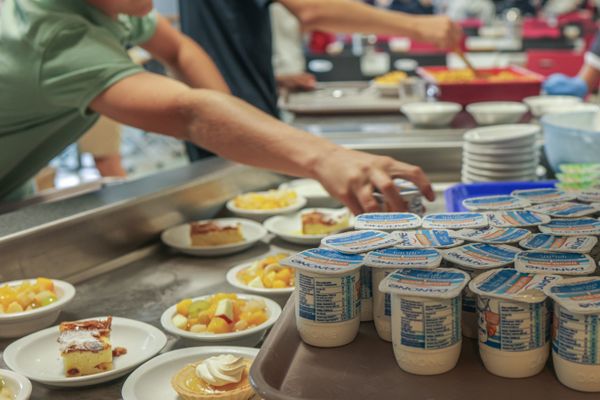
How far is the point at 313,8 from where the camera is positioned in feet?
10.7

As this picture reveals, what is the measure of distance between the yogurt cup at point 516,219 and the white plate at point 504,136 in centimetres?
74

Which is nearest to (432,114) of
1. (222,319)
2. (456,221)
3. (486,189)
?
(486,189)

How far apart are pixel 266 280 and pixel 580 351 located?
865 millimetres

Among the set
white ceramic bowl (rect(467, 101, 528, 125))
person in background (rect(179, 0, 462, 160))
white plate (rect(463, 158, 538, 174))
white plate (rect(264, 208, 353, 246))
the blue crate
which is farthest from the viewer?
person in background (rect(179, 0, 462, 160))

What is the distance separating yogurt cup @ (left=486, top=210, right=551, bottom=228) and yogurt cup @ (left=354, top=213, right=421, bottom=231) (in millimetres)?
148

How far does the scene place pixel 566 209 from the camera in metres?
1.51

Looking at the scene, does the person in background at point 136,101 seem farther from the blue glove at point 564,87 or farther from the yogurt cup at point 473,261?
the blue glove at point 564,87

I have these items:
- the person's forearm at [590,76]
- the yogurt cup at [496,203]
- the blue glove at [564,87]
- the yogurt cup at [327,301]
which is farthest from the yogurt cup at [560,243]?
the person's forearm at [590,76]

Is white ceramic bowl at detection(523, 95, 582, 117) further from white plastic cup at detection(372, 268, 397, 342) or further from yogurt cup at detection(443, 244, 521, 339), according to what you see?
white plastic cup at detection(372, 268, 397, 342)

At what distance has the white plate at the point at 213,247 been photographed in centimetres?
206

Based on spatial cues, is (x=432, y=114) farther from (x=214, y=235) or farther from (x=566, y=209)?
(x=566, y=209)

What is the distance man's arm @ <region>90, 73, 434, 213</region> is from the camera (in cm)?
172

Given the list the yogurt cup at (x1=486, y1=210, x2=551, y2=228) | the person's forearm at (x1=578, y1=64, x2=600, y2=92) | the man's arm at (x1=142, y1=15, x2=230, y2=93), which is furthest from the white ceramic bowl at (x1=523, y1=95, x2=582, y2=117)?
the yogurt cup at (x1=486, y1=210, x2=551, y2=228)

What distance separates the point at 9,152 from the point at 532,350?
5.51 ft
